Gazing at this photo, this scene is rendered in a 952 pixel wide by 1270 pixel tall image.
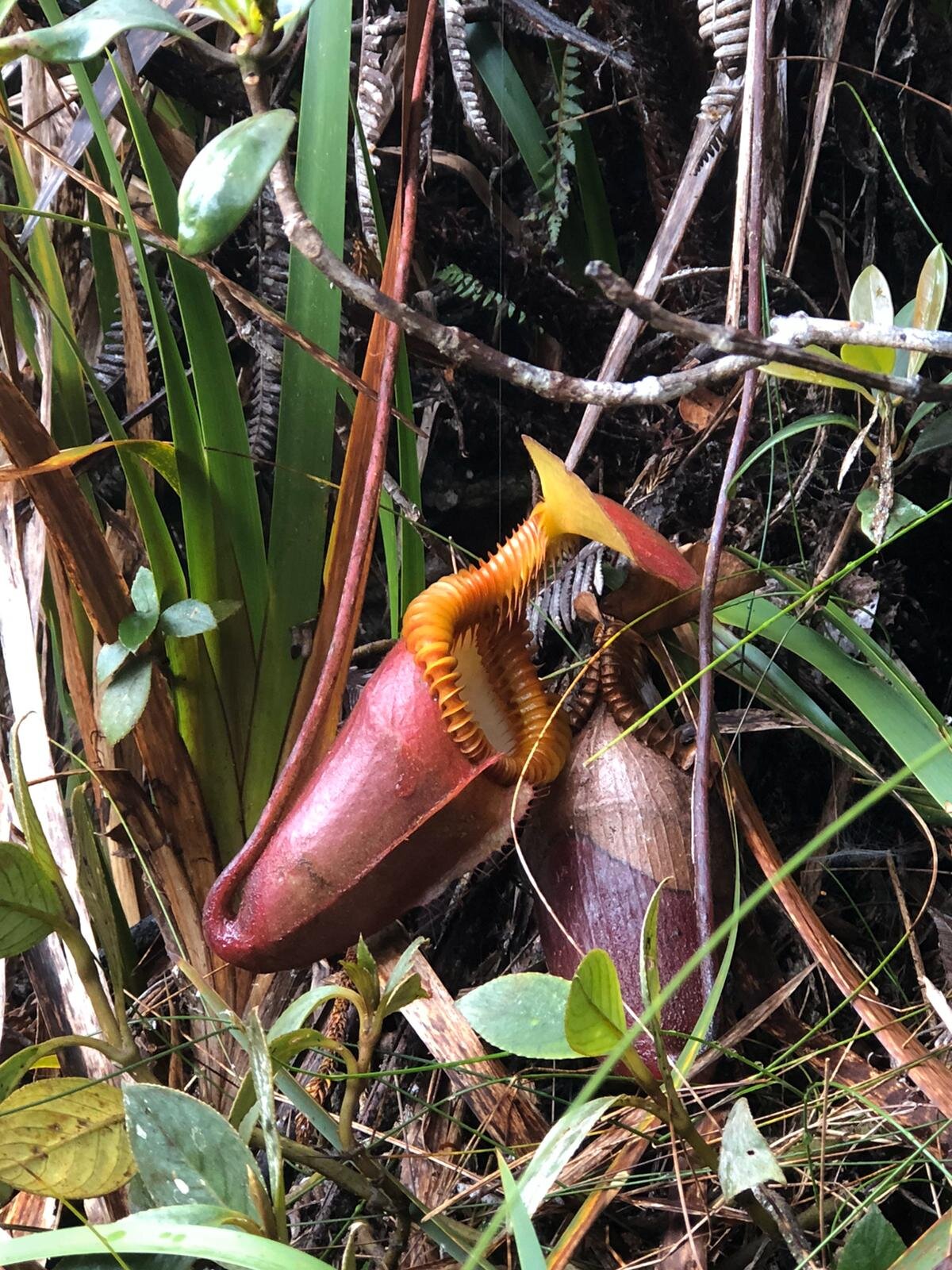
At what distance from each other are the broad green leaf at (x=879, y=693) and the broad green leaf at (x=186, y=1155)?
57 centimetres

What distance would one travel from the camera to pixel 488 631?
911 millimetres

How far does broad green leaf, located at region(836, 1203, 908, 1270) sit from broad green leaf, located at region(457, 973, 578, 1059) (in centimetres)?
21

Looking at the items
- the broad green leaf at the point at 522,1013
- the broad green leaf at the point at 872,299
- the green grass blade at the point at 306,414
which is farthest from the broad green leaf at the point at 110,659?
the broad green leaf at the point at 872,299

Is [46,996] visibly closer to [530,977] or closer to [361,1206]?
[361,1206]

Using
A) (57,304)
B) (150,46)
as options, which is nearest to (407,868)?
(57,304)

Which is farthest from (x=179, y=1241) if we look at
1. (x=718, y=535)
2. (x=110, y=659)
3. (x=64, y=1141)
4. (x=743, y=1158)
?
(x=718, y=535)

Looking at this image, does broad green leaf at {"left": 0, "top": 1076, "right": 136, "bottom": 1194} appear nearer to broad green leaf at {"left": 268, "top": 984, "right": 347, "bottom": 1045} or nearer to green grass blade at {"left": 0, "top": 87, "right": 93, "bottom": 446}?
broad green leaf at {"left": 268, "top": 984, "right": 347, "bottom": 1045}

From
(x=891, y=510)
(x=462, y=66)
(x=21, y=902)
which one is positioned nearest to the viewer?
(x=21, y=902)

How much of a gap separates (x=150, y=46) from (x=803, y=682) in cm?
98

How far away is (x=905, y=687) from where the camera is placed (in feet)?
2.86

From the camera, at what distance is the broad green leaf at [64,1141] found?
2.27 ft

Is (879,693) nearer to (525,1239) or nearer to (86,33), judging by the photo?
(525,1239)

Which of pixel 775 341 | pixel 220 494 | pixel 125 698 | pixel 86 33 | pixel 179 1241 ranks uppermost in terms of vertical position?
pixel 86 33

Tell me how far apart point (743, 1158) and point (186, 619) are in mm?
685
